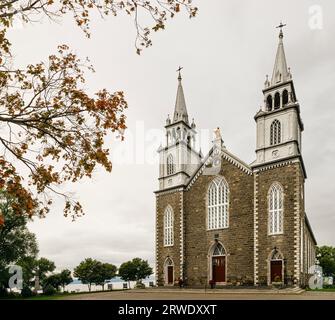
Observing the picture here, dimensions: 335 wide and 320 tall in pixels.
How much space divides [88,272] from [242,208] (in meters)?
57.7

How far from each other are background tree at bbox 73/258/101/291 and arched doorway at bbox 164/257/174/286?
4655 centimetres

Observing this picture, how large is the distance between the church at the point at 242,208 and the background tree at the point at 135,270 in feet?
146

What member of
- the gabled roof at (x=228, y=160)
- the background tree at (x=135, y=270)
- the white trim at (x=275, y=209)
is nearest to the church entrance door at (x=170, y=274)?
the gabled roof at (x=228, y=160)

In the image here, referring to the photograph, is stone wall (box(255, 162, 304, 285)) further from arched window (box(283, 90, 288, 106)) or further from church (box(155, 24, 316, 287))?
arched window (box(283, 90, 288, 106))

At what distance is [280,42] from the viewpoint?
38344 mm

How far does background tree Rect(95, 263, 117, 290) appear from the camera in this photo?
81.5 m

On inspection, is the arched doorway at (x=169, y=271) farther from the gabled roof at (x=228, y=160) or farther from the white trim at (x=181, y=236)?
the gabled roof at (x=228, y=160)

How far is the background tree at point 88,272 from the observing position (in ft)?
267

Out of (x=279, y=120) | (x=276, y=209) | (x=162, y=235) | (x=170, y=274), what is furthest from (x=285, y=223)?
(x=162, y=235)

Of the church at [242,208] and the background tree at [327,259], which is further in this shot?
the background tree at [327,259]

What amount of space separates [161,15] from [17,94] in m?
4.18
